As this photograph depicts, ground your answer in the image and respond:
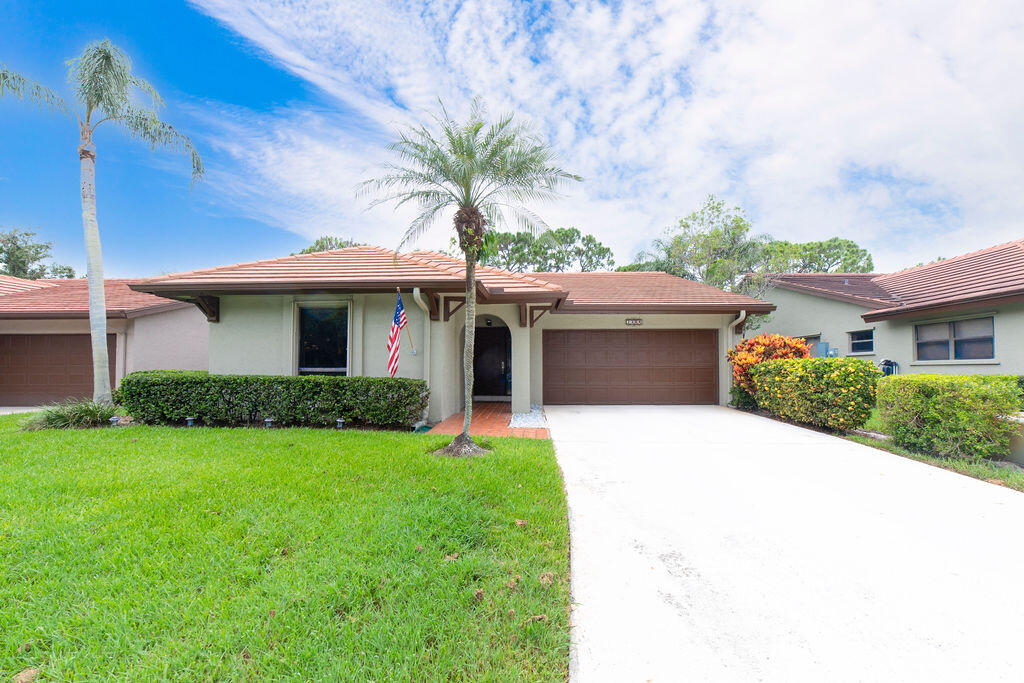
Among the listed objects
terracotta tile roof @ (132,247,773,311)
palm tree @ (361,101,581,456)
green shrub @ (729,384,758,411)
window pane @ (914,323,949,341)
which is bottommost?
green shrub @ (729,384,758,411)

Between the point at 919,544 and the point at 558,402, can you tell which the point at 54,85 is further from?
the point at 919,544

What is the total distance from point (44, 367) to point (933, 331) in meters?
25.4

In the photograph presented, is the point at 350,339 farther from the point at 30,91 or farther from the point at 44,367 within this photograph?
the point at 44,367

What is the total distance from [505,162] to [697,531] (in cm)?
502

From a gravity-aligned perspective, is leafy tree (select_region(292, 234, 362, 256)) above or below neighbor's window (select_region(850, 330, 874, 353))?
above

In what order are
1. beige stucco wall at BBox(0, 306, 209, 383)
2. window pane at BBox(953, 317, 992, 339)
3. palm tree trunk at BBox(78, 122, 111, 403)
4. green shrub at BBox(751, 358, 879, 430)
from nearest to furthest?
green shrub at BBox(751, 358, 879, 430), palm tree trunk at BBox(78, 122, 111, 403), window pane at BBox(953, 317, 992, 339), beige stucco wall at BBox(0, 306, 209, 383)

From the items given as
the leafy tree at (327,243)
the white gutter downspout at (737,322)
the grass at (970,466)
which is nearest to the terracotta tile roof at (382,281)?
the white gutter downspout at (737,322)

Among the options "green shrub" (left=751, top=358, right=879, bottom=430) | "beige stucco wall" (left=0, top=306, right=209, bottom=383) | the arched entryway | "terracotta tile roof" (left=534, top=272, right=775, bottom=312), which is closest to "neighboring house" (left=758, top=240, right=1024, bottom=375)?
"terracotta tile roof" (left=534, top=272, right=775, bottom=312)

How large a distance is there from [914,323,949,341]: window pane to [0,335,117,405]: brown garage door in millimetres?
23289

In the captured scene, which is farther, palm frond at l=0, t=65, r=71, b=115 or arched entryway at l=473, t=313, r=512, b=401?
arched entryway at l=473, t=313, r=512, b=401

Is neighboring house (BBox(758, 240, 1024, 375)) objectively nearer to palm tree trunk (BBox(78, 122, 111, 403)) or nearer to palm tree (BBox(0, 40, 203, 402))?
palm tree (BBox(0, 40, 203, 402))

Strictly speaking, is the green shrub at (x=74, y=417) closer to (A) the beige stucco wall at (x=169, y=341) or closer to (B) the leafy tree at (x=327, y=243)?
(A) the beige stucco wall at (x=169, y=341)

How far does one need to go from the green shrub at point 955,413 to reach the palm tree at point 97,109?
48.2 feet

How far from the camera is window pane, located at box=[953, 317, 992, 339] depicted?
971cm
